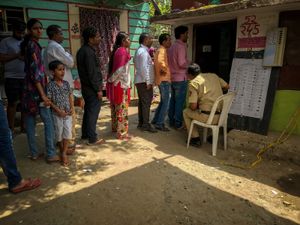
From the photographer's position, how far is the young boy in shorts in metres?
3.76

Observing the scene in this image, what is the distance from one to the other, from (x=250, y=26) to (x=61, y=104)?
378 cm

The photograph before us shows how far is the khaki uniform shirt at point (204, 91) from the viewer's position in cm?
455

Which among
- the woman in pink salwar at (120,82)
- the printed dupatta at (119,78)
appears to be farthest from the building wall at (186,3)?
the printed dupatta at (119,78)

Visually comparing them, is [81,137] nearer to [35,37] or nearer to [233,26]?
[35,37]

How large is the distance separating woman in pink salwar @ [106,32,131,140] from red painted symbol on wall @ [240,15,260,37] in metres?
2.30

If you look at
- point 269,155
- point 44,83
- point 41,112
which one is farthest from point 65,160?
point 269,155

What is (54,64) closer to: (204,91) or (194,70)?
(194,70)

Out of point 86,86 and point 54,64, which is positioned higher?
point 54,64

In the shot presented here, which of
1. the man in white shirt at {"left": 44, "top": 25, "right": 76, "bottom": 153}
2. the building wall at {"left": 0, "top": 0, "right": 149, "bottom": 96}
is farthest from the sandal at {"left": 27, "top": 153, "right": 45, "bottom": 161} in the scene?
the building wall at {"left": 0, "top": 0, "right": 149, "bottom": 96}

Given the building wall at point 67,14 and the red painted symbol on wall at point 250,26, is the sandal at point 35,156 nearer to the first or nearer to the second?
the building wall at point 67,14

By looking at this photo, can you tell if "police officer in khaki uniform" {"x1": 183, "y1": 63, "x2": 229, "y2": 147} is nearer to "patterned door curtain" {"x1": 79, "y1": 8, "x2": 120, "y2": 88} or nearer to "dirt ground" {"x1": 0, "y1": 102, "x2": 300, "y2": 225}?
"dirt ground" {"x1": 0, "y1": 102, "x2": 300, "y2": 225}

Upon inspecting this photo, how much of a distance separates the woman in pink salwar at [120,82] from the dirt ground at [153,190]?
0.49 meters

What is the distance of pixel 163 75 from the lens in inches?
211

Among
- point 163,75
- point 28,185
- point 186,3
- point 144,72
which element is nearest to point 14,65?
point 144,72
